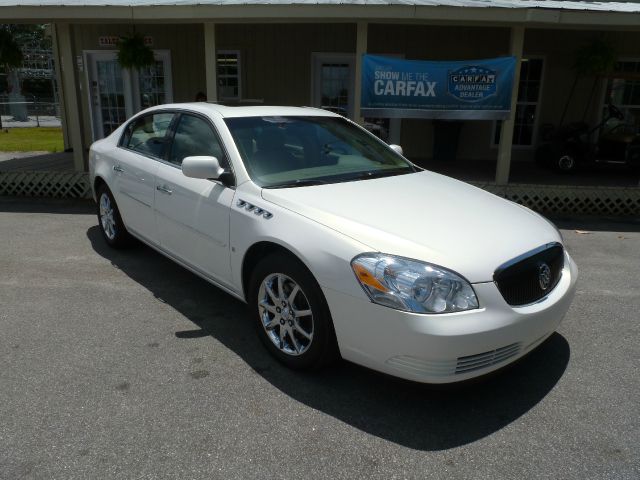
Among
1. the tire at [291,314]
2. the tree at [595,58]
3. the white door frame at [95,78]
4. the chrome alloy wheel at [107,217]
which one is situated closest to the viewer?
the tire at [291,314]

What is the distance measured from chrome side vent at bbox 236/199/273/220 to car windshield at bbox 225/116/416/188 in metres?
0.18

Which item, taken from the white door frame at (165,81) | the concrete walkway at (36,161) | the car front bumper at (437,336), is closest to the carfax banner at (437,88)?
the car front bumper at (437,336)

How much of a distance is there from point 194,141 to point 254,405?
7.08ft

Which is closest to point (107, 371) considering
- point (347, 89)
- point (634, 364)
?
point (634, 364)

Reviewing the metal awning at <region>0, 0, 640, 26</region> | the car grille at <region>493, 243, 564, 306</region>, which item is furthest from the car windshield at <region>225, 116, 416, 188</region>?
the metal awning at <region>0, 0, 640, 26</region>

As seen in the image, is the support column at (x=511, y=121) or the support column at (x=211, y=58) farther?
the support column at (x=211, y=58)

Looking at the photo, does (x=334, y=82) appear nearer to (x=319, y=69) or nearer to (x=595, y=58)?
(x=319, y=69)

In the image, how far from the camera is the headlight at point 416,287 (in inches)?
102

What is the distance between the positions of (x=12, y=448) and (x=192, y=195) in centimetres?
196

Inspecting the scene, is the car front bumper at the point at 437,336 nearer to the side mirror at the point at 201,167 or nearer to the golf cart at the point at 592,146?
the side mirror at the point at 201,167

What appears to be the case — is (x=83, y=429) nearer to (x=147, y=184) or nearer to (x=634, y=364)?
(x=147, y=184)

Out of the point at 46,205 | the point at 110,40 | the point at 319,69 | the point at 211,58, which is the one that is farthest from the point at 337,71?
the point at 46,205

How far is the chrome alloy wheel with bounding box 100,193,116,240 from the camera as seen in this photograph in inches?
213

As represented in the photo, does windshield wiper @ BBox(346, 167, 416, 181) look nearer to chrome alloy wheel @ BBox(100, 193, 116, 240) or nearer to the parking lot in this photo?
the parking lot
